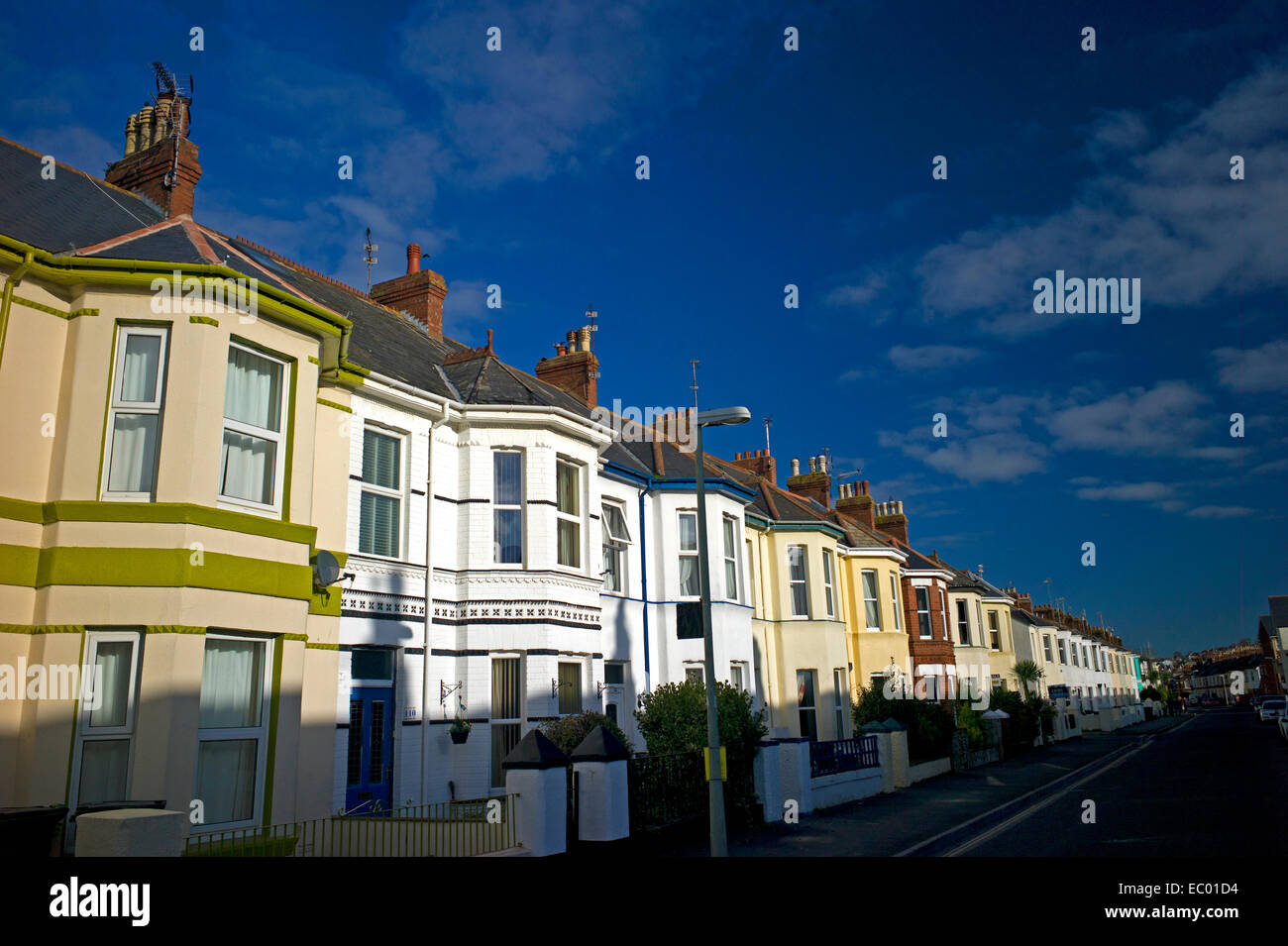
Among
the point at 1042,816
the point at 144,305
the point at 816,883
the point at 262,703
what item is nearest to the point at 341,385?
the point at 144,305

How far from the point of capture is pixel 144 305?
10.6m

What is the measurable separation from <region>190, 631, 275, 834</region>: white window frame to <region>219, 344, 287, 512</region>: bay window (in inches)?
68.1

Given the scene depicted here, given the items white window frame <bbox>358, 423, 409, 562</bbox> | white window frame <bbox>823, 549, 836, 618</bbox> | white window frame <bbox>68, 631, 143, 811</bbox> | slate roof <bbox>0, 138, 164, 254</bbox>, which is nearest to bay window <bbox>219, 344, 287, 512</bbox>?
white window frame <bbox>68, 631, 143, 811</bbox>

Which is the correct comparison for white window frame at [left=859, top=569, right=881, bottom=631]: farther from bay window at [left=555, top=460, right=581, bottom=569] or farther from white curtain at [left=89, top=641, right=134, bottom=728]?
white curtain at [left=89, top=641, right=134, bottom=728]

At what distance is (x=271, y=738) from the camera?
10852 mm

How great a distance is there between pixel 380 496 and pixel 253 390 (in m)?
3.34

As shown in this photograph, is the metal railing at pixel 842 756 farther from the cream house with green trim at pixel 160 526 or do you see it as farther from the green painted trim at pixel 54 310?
the green painted trim at pixel 54 310

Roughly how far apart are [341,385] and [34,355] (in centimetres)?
411

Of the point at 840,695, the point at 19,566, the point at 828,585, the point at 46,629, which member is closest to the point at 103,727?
the point at 46,629

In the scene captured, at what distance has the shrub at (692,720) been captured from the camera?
593 inches

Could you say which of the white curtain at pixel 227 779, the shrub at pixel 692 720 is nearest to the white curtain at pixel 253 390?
the white curtain at pixel 227 779

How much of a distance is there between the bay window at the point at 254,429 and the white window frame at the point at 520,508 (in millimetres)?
4724

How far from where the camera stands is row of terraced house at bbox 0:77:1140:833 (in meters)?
9.75

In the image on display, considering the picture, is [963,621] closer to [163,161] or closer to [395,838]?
[395,838]
